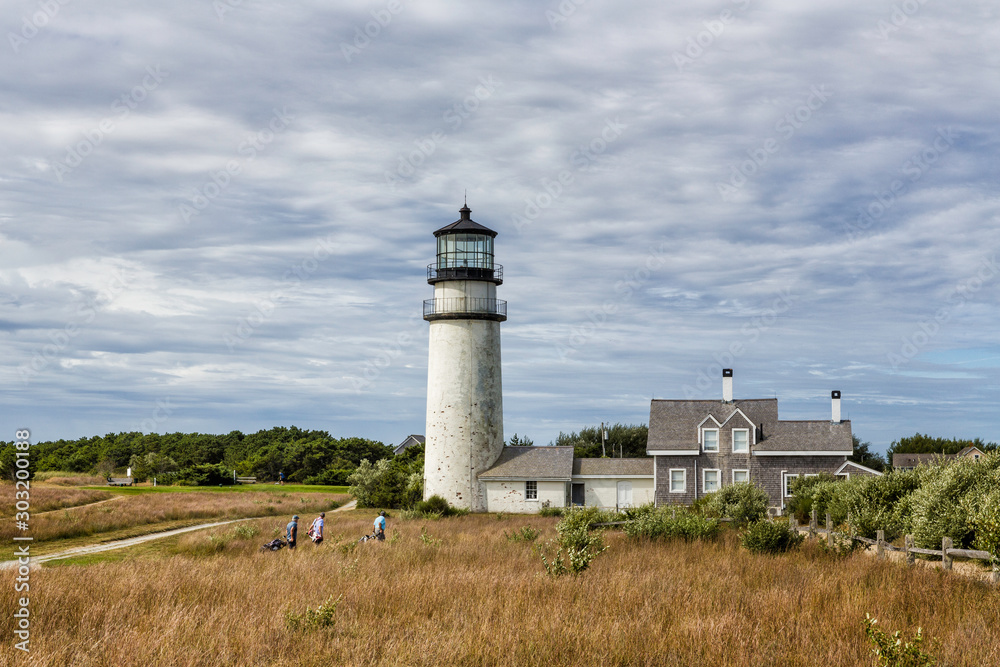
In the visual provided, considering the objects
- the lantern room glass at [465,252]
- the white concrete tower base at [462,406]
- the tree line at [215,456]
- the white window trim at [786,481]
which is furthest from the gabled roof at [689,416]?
the tree line at [215,456]

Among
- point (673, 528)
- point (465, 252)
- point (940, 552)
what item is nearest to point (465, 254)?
point (465, 252)

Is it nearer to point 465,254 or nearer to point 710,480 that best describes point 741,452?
point 710,480

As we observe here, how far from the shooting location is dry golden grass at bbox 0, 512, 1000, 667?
8.48 m

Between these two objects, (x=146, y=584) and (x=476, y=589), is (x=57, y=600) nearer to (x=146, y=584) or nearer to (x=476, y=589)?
(x=146, y=584)

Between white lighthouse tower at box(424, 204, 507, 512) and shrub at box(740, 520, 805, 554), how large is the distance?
71.2 feet

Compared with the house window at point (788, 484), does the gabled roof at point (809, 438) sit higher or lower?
higher

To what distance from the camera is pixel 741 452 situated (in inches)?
A: 1583

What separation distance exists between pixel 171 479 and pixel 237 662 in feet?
219

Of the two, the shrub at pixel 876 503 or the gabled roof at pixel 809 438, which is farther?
the gabled roof at pixel 809 438

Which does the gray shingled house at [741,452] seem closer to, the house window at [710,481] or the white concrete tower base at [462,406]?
the house window at [710,481]

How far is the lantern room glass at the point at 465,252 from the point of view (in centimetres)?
3972

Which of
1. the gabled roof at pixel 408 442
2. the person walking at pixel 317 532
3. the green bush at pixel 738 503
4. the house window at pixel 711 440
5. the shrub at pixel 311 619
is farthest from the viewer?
the gabled roof at pixel 408 442

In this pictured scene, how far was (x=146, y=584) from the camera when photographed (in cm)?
1212

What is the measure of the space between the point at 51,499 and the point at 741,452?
35.1m
